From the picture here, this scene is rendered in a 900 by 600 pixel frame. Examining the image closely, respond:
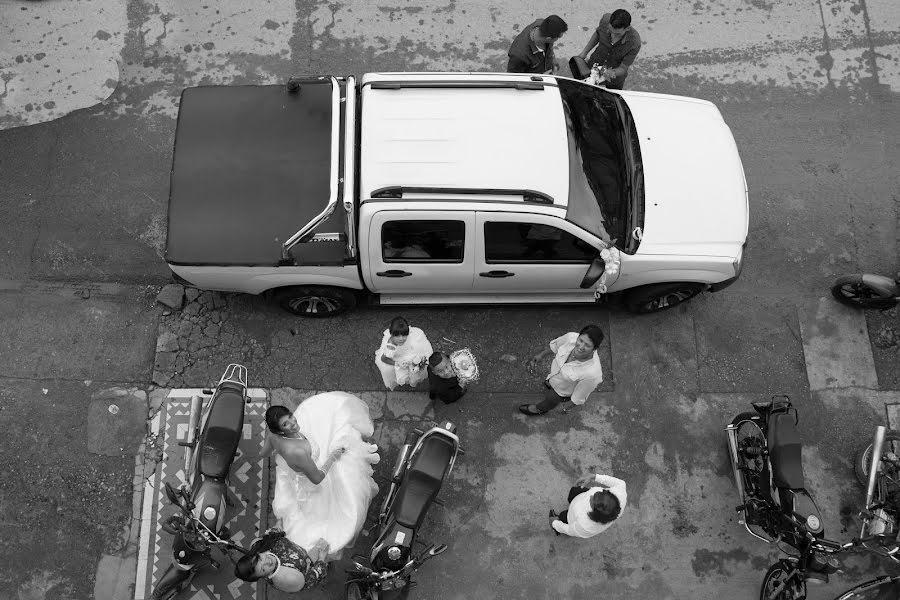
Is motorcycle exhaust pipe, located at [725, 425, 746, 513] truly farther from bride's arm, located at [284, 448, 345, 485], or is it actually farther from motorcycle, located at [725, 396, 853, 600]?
bride's arm, located at [284, 448, 345, 485]

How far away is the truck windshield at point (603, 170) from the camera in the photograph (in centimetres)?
596

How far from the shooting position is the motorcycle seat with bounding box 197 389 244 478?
225 inches

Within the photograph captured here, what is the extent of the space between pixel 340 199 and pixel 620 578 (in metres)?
4.65

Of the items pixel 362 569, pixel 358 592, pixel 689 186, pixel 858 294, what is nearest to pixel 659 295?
pixel 689 186

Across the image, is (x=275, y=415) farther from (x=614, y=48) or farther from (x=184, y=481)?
(x=614, y=48)

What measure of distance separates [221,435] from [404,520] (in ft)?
6.20

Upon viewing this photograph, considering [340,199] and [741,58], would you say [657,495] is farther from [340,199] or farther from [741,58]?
[741,58]

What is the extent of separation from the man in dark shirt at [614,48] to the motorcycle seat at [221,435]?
5.50 metres

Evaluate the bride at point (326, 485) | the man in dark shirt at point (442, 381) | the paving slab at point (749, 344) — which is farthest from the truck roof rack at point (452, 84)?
the paving slab at point (749, 344)

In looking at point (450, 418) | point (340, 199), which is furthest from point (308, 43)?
point (450, 418)

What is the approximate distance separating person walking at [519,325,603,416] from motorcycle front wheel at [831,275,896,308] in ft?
11.1

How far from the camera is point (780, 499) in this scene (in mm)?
5855

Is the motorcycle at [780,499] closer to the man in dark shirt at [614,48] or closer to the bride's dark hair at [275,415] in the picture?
the man in dark shirt at [614,48]

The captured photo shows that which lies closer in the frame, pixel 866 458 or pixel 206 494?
pixel 206 494
